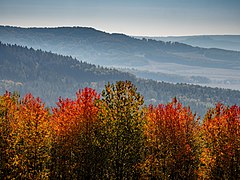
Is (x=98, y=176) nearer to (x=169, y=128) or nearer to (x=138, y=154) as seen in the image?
(x=138, y=154)

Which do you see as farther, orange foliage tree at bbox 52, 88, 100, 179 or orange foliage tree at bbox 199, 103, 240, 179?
orange foliage tree at bbox 199, 103, 240, 179

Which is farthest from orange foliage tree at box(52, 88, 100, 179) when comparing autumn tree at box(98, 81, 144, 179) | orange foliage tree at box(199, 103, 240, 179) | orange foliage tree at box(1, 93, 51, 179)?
orange foliage tree at box(199, 103, 240, 179)

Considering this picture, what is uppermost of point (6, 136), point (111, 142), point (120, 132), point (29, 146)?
point (120, 132)

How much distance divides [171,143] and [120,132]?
961 cm

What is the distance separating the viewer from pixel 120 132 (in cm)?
4956

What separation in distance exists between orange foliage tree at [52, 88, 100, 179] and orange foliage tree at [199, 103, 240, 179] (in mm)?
14955

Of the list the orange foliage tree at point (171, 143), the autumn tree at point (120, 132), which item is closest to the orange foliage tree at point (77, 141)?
the autumn tree at point (120, 132)

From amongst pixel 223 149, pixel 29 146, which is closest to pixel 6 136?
pixel 29 146

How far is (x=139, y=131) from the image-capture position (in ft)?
167

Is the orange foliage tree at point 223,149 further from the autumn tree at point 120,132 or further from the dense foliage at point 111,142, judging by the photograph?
the autumn tree at point 120,132

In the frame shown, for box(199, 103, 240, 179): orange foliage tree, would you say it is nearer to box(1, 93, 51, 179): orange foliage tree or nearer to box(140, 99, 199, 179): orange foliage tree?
box(140, 99, 199, 179): orange foliage tree

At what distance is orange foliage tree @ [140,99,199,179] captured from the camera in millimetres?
53250

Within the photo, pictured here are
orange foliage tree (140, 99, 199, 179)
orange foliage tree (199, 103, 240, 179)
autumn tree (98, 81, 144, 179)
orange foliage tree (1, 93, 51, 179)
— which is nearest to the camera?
orange foliage tree (1, 93, 51, 179)

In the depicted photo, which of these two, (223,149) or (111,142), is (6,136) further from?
(223,149)
